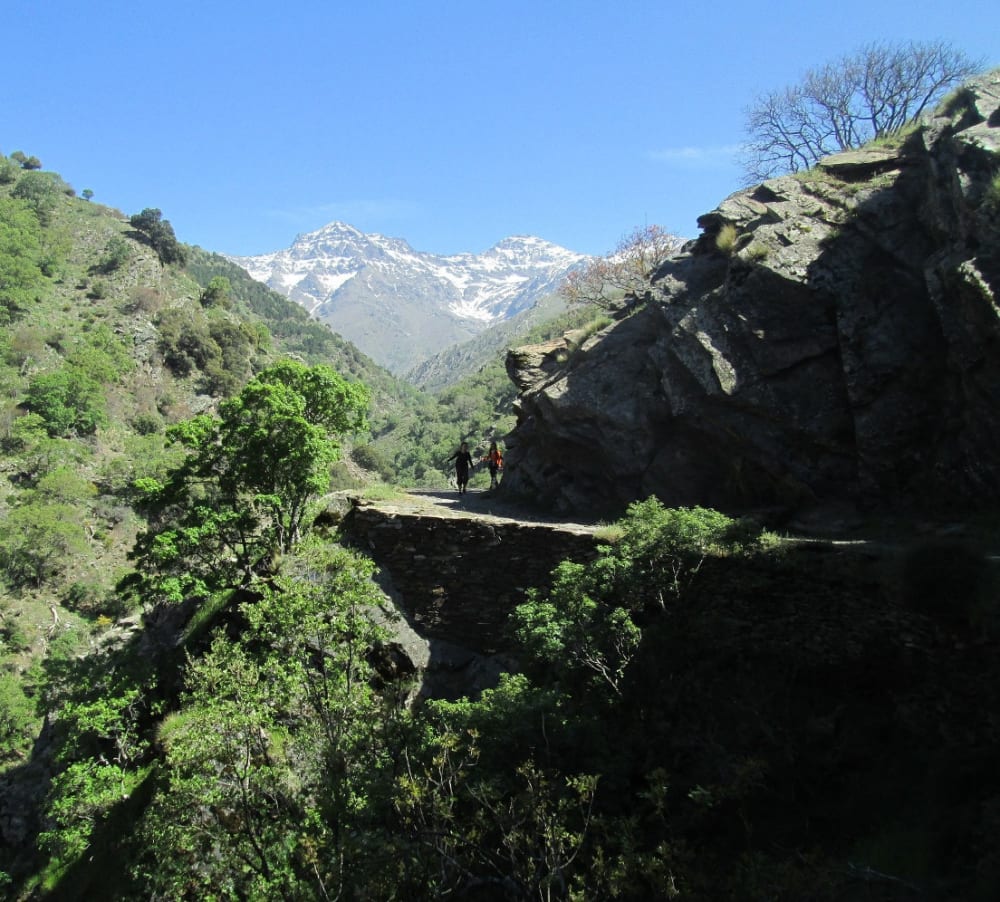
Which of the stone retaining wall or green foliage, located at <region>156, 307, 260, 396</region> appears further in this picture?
green foliage, located at <region>156, 307, 260, 396</region>

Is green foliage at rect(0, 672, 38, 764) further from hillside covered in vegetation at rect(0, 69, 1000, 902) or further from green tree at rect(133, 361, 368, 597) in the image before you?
green tree at rect(133, 361, 368, 597)

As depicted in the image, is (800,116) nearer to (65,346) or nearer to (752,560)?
(752,560)

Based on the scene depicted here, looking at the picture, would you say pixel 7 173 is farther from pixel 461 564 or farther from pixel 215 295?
pixel 461 564

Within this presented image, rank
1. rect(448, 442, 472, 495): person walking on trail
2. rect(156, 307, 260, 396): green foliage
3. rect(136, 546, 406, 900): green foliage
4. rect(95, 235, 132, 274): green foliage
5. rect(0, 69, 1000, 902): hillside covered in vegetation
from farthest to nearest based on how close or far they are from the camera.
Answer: rect(95, 235, 132, 274): green foliage
rect(156, 307, 260, 396): green foliage
rect(448, 442, 472, 495): person walking on trail
rect(136, 546, 406, 900): green foliage
rect(0, 69, 1000, 902): hillside covered in vegetation

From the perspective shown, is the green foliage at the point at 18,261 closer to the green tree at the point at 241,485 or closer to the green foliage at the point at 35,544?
the green foliage at the point at 35,544

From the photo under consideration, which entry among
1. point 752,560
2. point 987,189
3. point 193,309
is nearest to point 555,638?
point 752,560

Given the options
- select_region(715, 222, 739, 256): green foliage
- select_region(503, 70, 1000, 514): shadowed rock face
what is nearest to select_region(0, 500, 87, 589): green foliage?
select_region(503, 70, 1000, 514): shadowed rock face

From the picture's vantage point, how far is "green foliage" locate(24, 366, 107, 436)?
58406 millimetres

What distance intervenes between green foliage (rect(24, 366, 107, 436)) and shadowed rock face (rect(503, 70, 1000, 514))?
58.1m

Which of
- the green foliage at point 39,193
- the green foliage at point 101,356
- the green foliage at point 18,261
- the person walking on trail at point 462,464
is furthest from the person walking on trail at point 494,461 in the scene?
the green foliage at point 39,193

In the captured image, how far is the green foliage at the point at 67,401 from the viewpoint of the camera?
192 ft

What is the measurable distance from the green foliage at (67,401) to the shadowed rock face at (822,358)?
191 ft

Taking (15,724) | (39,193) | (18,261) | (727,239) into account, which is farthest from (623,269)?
(39,193)

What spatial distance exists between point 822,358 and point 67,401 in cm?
6639
